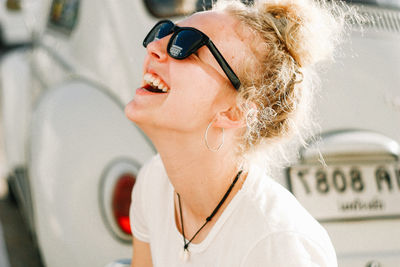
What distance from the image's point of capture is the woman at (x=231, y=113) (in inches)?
53.1

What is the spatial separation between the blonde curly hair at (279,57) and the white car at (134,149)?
50 cm

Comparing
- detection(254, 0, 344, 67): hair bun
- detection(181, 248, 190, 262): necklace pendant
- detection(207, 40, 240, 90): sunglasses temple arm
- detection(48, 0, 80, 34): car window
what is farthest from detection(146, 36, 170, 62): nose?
detection(48, 0, 80, 34): car window

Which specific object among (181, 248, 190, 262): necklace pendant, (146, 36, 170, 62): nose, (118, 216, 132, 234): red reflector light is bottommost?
(118, 216, 132, 234): red reflector light

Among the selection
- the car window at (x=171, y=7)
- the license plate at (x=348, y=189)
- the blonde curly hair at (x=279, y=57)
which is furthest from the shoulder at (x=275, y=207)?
the car window at (x=171, y=7)

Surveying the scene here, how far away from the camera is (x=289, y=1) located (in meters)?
1.43

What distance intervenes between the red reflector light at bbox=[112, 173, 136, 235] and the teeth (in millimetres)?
647

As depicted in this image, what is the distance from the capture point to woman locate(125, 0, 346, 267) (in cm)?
135

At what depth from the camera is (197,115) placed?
4.53 ft

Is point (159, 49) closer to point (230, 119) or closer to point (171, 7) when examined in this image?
point (230, 119)

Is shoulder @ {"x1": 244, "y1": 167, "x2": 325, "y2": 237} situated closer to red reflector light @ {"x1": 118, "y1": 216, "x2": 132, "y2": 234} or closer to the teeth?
the teeth

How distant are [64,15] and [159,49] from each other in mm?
1662

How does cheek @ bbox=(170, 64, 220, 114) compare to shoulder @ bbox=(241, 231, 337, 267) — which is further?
cheek @ bbox=(170, 64, 220, 114)

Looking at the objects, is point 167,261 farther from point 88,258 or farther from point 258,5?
point 258,5

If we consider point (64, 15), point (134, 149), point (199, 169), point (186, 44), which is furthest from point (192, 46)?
point (64, 15)
